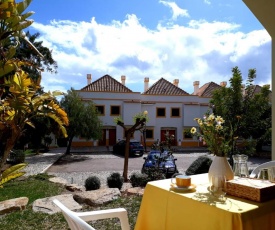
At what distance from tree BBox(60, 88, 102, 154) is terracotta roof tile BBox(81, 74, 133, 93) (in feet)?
20.3

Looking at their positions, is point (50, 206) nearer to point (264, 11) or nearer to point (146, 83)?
point (264, 11)

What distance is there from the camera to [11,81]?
299 cm

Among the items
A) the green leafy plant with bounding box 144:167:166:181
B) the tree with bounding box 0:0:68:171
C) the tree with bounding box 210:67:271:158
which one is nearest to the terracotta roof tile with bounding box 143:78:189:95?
the tree with bounding box 210:67:271:158

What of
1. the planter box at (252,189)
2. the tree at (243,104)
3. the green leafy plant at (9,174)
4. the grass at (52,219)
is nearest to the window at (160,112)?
the tree at (243,104)

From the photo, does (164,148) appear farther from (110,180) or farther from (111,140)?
(111,140)

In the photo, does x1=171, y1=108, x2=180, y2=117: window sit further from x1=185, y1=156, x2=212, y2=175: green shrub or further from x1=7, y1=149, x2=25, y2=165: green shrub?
x1=185, y1=156, x2=212, y2=175: green shrub

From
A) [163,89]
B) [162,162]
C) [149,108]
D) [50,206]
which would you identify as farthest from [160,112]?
[50,206]

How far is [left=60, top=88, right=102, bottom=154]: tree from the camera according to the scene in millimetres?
17941

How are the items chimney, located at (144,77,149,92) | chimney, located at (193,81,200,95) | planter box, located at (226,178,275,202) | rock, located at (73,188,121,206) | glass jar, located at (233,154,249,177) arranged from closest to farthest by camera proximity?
planter box, located at (226,178,275,202)
glass jar, located at (233,154,249,177)
rock, located at (73,188,121,206)
chimney, located at (144,77,149,92)
chimney, located at (193,81,200,95)

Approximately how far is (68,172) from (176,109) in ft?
52.7

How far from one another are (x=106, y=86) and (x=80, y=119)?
8511mm

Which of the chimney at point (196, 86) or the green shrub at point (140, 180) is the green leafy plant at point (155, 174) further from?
the chimney at point (196, 86)

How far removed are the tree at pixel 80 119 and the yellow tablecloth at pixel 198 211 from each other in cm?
1615

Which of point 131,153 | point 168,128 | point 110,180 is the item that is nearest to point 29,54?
point 131,153
